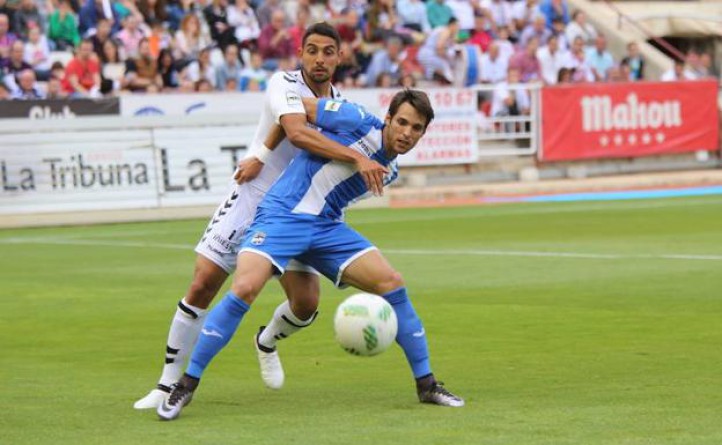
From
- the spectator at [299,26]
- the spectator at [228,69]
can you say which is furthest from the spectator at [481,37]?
the spectator at [228,69]

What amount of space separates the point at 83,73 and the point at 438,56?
306 inches

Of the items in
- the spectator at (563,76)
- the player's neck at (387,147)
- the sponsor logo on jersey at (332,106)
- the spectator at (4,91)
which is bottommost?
the spectator at (563,76)

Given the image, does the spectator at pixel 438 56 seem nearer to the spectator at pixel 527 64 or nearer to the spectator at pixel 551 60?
the spectator at pixel 527 64

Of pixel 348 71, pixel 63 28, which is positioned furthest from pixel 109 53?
pixel 348 71

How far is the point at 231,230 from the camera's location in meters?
9.52

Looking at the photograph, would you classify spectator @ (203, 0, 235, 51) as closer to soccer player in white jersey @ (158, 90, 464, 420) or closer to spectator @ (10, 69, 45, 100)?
spectator @ (10, 69, 45, 100)

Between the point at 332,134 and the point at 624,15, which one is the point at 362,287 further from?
the point at 624,15

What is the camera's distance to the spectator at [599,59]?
35625 mm

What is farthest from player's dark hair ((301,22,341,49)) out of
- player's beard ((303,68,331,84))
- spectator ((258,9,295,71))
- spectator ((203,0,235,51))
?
spectator ((258,9,295,71))

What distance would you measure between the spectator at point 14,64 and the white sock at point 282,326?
61.1 ft

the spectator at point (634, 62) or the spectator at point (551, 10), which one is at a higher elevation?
the spectator at point (551, 10)

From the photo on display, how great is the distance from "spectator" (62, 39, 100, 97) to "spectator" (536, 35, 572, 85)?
408 inches

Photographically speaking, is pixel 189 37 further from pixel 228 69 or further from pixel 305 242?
pixel 305 242

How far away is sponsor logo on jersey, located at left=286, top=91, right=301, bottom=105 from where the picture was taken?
30.4 ft
